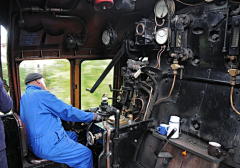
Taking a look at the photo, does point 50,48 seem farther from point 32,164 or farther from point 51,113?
point 32,164

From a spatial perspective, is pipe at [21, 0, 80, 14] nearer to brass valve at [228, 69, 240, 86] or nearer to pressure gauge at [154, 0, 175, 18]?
pressure gauge at [154, 0, 175, 18]

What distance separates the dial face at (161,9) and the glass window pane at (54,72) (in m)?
2.04

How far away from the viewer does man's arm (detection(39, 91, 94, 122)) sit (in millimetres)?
2934

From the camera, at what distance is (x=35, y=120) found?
2.87 m

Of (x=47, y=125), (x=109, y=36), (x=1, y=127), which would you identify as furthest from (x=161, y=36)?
(x=1, y=127)

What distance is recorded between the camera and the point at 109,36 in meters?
4.25

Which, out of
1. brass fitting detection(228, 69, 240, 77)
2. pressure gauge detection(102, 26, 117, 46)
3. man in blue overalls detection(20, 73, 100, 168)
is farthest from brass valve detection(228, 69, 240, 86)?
pressure gauge detection(102, 26, 117, 46)

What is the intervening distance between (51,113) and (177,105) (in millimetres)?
1944

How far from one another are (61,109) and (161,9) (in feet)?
7.22

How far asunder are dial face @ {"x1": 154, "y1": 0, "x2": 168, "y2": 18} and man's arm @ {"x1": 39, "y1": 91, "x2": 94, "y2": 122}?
193 cm

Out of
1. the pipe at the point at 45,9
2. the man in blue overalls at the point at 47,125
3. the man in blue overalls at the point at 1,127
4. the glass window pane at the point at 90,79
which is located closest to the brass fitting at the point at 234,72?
the man in blue overalls at the point at 47,125

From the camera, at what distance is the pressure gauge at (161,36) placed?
10.5 feet

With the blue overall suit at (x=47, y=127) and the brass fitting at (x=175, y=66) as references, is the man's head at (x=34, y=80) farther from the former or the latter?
the brass fitting at (x=175, y=66)

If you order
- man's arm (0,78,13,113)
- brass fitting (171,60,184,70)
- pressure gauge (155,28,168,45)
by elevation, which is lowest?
man's arm (0,78,13,113)
